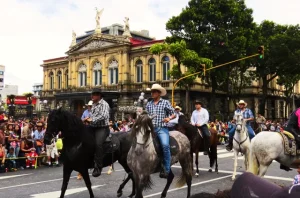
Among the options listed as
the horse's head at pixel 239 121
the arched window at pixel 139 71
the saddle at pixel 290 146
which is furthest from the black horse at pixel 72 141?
the arched window at pixel 139 71

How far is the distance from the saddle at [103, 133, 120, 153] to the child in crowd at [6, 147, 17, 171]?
7268 mm

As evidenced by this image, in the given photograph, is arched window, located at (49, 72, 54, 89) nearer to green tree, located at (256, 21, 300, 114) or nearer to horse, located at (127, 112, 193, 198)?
green tree, located at (256, 21, 300, 114)

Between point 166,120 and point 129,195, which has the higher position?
point 166,120

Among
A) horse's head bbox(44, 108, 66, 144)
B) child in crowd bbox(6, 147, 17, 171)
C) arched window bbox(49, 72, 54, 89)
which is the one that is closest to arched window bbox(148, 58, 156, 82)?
arched window bbox(49, 72, 54, 89)

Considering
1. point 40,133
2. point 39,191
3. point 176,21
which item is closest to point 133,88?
point 176,21

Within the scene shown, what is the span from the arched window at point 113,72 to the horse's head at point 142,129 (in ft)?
147

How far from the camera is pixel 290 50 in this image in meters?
40.3

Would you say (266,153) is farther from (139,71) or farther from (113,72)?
(113,72)

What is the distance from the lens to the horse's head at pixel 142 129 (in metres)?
6.30

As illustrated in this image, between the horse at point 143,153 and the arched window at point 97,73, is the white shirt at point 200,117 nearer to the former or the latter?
the horse at point 143,153

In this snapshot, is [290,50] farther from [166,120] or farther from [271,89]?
[166,120]

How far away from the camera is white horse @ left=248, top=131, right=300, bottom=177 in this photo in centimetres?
775

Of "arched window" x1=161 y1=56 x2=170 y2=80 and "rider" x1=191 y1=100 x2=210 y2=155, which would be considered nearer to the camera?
"rider" x1=191 y1=100 x2=210 y2=155

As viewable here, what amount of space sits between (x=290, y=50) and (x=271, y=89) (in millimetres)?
16227
